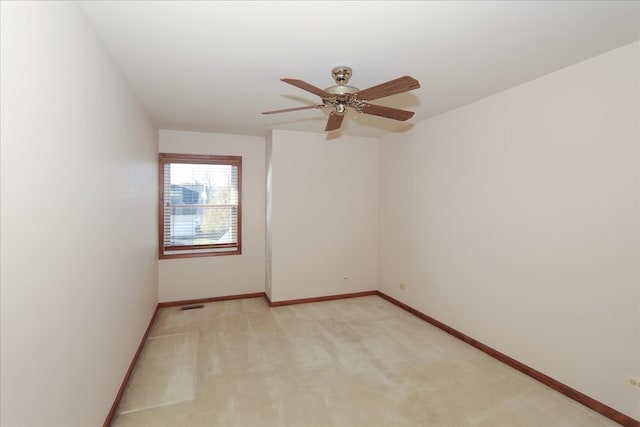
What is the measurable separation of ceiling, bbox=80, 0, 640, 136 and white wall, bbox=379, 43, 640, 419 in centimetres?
31

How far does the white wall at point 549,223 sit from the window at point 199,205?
3.05 metres

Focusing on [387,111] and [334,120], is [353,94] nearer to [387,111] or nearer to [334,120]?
[387,111]

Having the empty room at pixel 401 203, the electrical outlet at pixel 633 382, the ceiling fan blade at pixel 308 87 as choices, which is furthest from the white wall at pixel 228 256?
the electrical outlet at pixel 633 382

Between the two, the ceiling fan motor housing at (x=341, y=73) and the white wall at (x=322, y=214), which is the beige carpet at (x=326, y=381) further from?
the ceiling fan motor housing at (x=341, y=73)

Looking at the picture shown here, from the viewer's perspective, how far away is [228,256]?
4918 millimetres

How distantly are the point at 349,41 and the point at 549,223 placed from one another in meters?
2.24

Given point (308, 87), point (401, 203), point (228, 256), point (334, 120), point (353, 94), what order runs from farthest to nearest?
1. point (228, 256)
2. point (401, 203)
3. point (334, 120)
4. point (353, 94)
5. point (308, 87)

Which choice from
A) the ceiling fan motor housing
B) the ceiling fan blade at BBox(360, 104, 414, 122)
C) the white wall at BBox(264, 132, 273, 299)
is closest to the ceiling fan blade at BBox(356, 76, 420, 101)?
the ceiling fan blade at BBox(360, 104, 414, 122)

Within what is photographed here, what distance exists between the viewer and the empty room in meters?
1.42

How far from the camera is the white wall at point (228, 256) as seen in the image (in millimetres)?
4637

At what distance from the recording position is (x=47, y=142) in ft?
4.43

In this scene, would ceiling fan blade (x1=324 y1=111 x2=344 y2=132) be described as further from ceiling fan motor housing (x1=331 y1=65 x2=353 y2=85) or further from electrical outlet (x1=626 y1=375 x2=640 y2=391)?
electrical outlet (x1=626 y1=375 x2=640 y2=391)

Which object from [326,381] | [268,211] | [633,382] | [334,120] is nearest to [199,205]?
[268,211]

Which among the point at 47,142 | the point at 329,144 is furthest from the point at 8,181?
the point at 329,144
